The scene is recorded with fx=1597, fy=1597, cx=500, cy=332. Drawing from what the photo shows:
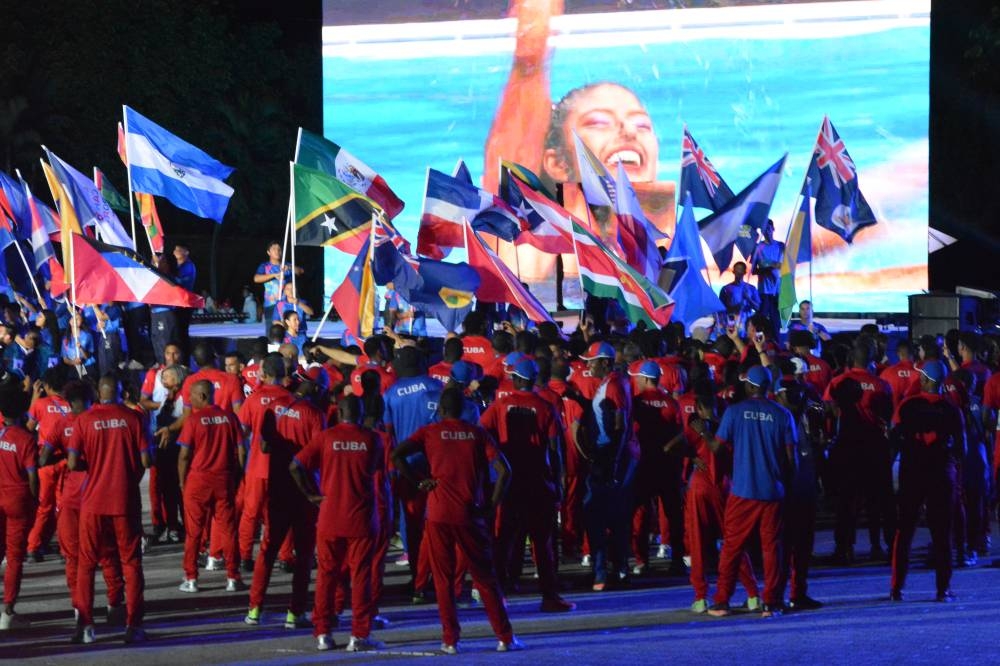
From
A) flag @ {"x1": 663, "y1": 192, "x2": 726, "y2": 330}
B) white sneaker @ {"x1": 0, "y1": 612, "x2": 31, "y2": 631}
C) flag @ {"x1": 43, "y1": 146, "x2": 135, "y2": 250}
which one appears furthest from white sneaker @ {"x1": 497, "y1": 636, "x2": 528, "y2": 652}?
flag @ {"x1": 43, "y1": 146, "x2": 135, "y2": 250}

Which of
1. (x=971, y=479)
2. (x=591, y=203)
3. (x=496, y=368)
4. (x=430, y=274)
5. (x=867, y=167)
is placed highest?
(x=867, y=167)

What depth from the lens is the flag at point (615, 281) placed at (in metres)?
17.1

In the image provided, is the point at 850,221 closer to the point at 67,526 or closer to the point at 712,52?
the point at 712,52

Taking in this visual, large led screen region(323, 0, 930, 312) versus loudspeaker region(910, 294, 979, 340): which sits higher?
large led screen region(323, 0, 930, 312)

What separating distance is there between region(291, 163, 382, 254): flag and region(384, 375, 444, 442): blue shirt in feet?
19.5

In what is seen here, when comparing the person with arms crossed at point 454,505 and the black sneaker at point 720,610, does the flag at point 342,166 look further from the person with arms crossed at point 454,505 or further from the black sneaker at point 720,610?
the person with arms crossed at point 454,505

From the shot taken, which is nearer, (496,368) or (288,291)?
(496,368)

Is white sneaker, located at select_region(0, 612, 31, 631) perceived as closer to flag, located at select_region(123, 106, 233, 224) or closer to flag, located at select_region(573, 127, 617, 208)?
flag, located at select_region(123, 106, 233, 224)

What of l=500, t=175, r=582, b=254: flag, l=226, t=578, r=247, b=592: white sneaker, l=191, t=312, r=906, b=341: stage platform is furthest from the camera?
l=191, t=312, r=906, b=341: stage platform

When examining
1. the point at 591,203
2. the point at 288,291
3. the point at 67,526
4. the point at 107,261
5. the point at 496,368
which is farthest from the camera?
the point at 288,291

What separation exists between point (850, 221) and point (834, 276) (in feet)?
29.2

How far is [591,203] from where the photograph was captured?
1967 centimetres

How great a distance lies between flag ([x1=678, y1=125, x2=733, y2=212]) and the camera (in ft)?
73.0

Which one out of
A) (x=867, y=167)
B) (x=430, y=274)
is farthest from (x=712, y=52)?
(x=430, y=274)
